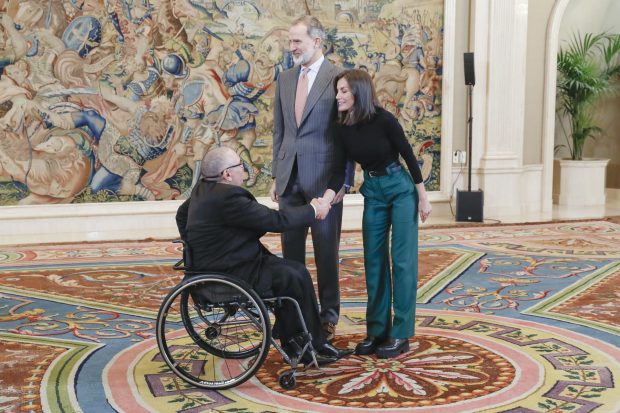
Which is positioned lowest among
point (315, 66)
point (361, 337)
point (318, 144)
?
point (361, 337)

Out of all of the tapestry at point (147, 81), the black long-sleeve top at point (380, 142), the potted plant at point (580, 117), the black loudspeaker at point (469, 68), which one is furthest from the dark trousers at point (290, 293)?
the potted plant at point (580, 117)

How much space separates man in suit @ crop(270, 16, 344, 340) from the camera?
4062 millimetres

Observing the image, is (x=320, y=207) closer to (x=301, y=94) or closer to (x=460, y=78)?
(x=301, y=94)

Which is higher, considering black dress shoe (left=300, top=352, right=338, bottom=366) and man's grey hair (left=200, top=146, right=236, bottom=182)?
man's grey hair (left=200, top=146, right=236, bottom=182)

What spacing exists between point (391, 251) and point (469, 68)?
17.4 feet

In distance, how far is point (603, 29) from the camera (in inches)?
438

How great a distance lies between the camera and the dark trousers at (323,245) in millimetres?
4160

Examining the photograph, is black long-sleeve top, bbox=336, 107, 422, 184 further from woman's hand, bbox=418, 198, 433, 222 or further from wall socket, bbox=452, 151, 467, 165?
wall socket, bbox=452, 151, 467, 165

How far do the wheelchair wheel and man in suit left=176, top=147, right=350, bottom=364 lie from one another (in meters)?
0.11

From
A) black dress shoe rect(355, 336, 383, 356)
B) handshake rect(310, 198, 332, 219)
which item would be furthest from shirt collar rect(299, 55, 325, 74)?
black dress shoe rect(355, 336, 383, 356)

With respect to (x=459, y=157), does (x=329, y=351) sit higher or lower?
lower

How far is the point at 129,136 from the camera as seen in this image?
8.09 m

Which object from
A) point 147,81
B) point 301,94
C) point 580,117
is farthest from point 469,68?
point 301,94

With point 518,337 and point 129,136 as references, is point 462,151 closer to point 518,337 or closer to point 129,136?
point 129,136
